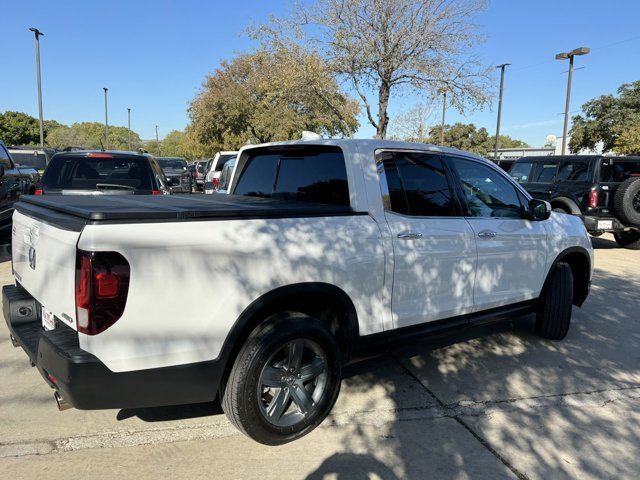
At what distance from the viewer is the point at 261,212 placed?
109 inches

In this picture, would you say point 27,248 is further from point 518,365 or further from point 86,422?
point 518,365

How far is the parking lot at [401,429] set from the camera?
278 centimetres

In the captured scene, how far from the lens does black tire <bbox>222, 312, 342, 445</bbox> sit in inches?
106

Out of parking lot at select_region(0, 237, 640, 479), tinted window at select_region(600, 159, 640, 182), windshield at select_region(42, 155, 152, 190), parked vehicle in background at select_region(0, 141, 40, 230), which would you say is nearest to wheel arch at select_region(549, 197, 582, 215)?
tinted window at select_region(600, 159, 640, 182)

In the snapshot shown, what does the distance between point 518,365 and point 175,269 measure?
3333mm

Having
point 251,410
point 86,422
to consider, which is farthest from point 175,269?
point 86,422

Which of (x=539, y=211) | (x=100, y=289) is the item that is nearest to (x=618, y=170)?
(x=539, y=211)

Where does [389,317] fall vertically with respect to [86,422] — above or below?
above

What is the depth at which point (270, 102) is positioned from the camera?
19.7 m

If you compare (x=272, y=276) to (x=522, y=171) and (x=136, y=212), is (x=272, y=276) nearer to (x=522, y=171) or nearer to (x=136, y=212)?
(x=136, y=212)

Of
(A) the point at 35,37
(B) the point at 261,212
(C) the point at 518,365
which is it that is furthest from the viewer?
(A) the point at 35,37

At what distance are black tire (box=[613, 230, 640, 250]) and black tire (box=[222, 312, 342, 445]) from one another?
34.6 ft

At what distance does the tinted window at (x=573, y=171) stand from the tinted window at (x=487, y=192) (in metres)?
6.96

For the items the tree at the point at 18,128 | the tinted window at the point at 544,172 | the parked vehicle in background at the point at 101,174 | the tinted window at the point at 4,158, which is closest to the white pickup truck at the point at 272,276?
the parked vehicle in background at the point at 101,174
